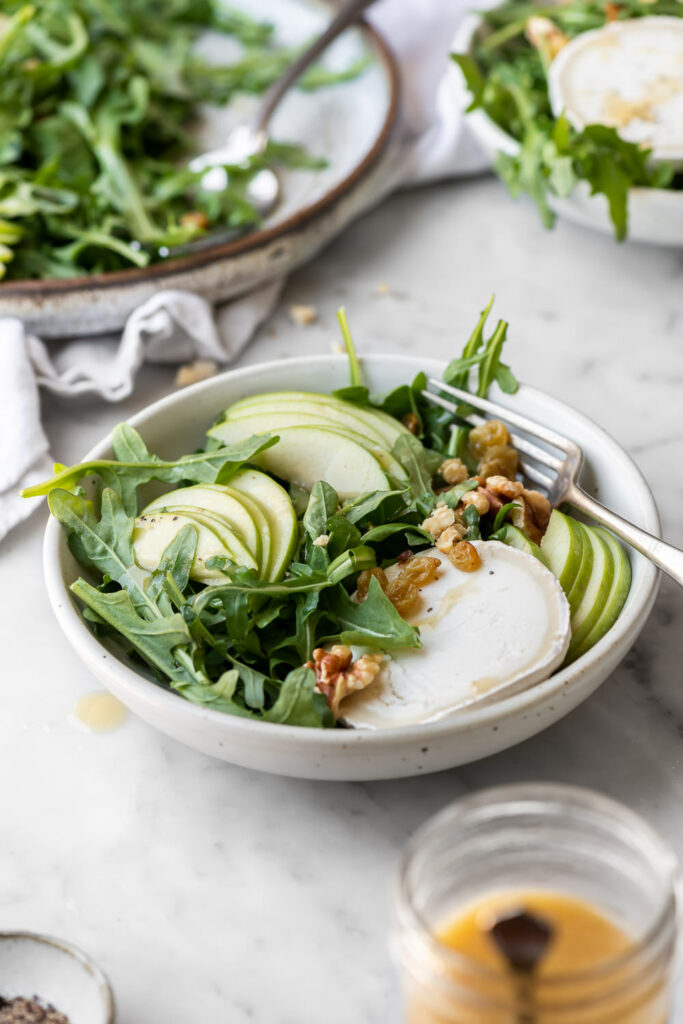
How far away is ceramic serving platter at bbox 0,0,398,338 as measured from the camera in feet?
7.96

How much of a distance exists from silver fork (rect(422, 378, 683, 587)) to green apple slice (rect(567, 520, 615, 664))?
0.05 meters

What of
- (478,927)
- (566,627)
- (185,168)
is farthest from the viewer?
(185,168)

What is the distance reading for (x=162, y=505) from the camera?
1781 millimetres

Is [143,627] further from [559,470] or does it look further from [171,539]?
[559,470]

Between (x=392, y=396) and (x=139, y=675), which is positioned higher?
(x=392, y=396)

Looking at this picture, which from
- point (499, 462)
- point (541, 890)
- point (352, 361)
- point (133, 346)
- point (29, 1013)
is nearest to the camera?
point (541, 890)

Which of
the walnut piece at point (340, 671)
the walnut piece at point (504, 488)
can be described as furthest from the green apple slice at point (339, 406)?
the walnut piece at point (340, 671)

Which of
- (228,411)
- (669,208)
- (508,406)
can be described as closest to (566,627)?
(508,406)

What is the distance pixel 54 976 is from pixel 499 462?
3.52 feet

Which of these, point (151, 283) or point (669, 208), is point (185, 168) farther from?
point (669, 208)

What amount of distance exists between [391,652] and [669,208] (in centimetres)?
145

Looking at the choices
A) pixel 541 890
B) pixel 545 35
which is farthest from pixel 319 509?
pixel 545 35

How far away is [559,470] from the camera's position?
6.07 feet

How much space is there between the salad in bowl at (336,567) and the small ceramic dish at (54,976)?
0.33 meters
